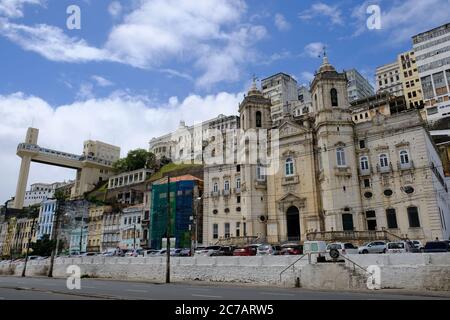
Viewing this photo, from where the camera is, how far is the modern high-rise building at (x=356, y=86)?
106062 mm

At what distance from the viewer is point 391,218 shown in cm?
4034

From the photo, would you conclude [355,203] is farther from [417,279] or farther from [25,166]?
[25,166]

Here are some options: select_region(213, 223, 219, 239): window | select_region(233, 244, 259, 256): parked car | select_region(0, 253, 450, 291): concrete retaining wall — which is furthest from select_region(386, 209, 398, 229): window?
select_region(213, 223, 219, 239): window

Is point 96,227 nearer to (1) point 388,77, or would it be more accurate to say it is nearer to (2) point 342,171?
(2) point 342,171

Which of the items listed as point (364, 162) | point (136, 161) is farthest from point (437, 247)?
point (136, 161)

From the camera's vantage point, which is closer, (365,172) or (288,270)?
(288,270)

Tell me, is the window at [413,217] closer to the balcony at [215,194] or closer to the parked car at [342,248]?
the parked car at [342,248]

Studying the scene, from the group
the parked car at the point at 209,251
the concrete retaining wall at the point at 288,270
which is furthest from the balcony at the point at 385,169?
the concrete retaining wall at the point at 288,270

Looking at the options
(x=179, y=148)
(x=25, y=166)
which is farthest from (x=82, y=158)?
(x=179, y=148)

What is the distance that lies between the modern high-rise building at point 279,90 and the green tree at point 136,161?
38167 mm

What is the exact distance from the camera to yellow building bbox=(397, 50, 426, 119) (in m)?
88.4

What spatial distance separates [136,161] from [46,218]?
95.3ft
